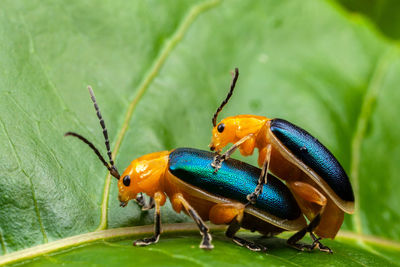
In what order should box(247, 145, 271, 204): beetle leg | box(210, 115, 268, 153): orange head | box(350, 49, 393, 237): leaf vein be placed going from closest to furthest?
box(247, 145, 271, 204): beetle leg
box(210, 115, 268, 153): orange head
box(350, 49, 393, 237): leaf vein

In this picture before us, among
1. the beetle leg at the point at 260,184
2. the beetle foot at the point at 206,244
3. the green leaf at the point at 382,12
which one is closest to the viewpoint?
the beetle foot at the point at 206,244

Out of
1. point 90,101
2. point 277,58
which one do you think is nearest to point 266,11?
point 277,58

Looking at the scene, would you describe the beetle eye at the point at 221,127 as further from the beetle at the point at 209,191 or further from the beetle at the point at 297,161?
the beetle at the point at 209,191

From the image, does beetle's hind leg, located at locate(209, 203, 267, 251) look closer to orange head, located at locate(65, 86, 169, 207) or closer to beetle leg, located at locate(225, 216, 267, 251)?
beetle leg, located at locate(225, 216, 267, 251)

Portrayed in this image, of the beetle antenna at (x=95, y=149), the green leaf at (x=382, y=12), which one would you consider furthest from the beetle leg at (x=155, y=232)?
the green leaf at (x=382, y=12)

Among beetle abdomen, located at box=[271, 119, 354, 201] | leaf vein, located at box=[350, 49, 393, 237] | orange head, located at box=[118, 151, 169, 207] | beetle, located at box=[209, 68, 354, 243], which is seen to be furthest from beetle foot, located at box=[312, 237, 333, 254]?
orange head, located at box=[118, 151, 169, 207]

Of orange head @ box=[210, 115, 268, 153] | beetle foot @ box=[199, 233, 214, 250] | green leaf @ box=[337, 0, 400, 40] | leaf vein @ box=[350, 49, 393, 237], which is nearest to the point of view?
beetle foot @ box=[199, 233, 214, 250]

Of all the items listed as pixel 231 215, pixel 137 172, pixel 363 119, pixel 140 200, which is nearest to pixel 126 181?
pixel 137 172
